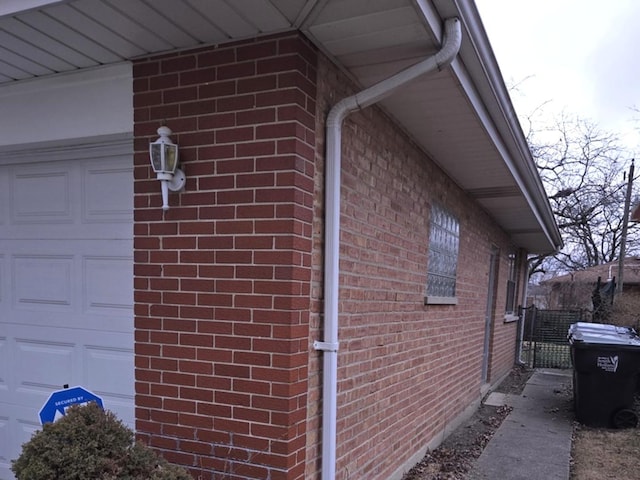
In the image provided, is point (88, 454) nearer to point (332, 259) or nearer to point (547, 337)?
point (332, 259)

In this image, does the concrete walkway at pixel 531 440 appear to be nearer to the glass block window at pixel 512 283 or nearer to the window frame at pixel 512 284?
the window frame at pixel 512 284

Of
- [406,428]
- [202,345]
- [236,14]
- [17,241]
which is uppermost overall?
[236,14]

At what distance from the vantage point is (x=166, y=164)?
251 centimetres

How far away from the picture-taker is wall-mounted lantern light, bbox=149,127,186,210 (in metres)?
2.50

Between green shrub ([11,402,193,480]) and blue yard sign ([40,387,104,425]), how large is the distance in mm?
232

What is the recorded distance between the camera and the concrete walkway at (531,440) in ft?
15.2

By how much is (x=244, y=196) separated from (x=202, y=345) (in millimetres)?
827

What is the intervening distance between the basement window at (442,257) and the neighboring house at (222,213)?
1231 millimetres

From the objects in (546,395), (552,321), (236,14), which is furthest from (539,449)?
(552,321)

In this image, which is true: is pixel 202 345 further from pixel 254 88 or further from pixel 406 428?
pixel 406 428

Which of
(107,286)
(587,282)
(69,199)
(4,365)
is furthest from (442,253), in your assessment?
(587,282)

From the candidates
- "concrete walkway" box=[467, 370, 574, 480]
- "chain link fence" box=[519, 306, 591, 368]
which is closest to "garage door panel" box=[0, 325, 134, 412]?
"concrete walkway" box=[467, 370, 574, 480]

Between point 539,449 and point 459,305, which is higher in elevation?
point 459,305

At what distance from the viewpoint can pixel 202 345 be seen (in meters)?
2.54
